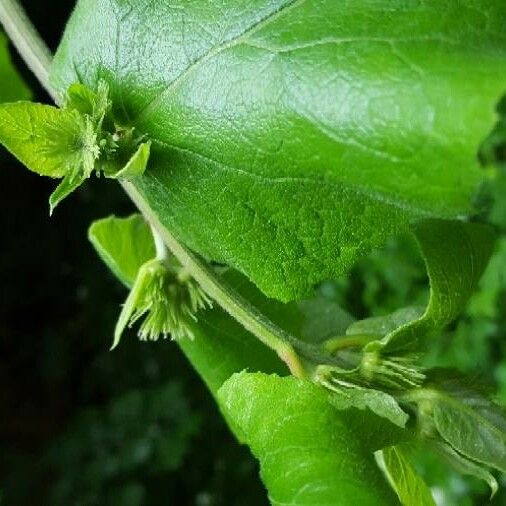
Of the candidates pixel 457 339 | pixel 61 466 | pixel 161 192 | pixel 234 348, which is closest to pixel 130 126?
pixel 161 192

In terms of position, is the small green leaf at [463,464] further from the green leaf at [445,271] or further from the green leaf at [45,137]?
the green leaf at [45,137]

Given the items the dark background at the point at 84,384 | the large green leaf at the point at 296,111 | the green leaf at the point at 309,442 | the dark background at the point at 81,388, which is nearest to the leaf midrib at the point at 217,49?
the large green leaf at the point at 296,111

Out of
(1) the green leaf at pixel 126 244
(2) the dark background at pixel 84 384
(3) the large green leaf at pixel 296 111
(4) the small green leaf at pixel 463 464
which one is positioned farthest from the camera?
(2) the dark background at pixel 84 384

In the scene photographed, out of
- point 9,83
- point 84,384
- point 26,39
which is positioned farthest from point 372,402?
point 84,384

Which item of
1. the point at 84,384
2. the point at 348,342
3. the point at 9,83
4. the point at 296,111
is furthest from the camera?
the point at 84,384

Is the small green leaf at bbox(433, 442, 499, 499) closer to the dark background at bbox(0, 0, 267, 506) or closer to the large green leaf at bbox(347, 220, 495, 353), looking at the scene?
the large green leaf at bbox(347, 220, 495, 353)

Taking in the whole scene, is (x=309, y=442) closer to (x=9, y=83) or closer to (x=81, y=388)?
(x=9, y=83)
